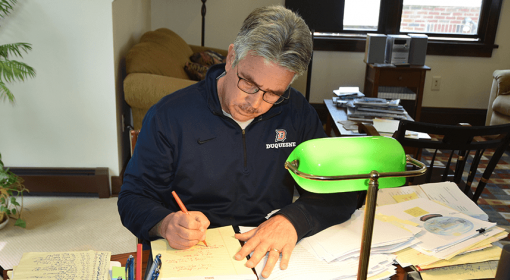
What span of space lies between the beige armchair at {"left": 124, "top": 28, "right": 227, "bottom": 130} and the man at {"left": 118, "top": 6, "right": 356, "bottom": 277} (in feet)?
4.37

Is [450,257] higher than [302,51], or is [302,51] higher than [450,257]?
[302,51]

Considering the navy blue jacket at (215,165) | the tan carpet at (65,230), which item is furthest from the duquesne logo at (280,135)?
the tan carpet at (65,230)

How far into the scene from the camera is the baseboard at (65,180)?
8.35ft

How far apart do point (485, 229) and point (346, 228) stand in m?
0.30

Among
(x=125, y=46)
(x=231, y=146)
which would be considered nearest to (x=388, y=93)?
(x=125, y=46)

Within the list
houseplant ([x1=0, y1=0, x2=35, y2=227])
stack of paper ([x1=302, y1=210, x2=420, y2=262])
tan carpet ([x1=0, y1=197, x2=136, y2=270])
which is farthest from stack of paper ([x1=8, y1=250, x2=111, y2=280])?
houseplant ([x1=0, y1=0, x2=35, y2=227])

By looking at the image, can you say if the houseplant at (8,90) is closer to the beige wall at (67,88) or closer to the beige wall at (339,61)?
the beige wall at (67,88)

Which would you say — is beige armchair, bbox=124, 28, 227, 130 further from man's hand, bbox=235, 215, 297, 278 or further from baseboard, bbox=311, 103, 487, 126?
baseboard, bbox=311, 103, 487, 126

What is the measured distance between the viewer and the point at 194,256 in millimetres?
823

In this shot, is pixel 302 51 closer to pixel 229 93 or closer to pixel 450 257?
pixel 229 93

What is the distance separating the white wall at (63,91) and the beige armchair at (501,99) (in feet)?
9.57

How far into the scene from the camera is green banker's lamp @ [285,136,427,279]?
583 millimetres

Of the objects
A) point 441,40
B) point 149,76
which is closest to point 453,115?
point 441,40

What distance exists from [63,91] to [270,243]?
6.62ft
